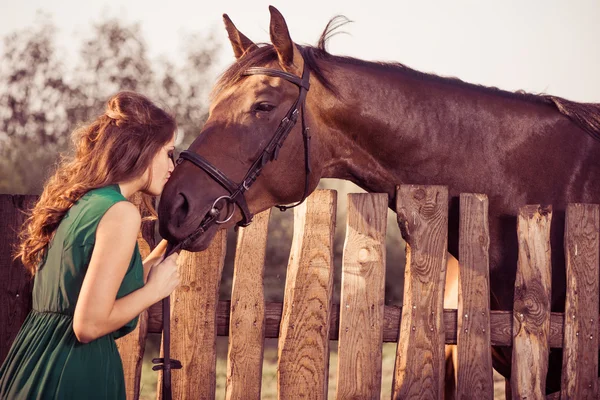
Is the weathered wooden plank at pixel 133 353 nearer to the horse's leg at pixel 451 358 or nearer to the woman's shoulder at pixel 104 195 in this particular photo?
the woman's shoulder at pixel 104 195

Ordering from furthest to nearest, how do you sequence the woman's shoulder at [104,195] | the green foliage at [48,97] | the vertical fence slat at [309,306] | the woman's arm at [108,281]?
the green foliage at [48,97]
the vertical fence slat at [309,306]
the woman's shoulder at [104,195]
the woman's arm at [108,281]

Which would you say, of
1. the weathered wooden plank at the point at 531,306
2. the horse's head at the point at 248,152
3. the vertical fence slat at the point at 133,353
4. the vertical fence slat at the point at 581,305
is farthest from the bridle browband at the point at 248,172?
the vertical fence slat at the point at 581,305

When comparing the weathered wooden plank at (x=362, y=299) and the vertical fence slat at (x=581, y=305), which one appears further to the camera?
the vertical fence slat at (x=581, y=305)

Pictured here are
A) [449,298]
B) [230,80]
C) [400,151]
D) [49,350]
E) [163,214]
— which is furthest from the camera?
[449,298]

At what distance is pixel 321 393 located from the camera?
324 cm

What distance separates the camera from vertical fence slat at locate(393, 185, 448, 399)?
3.26 m

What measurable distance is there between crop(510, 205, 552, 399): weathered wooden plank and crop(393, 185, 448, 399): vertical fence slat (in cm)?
42

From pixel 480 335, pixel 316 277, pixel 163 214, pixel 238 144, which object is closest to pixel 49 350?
pixel 163 214

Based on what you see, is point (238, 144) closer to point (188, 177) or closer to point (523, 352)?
point (188, 177)

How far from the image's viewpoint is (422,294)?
130 inches

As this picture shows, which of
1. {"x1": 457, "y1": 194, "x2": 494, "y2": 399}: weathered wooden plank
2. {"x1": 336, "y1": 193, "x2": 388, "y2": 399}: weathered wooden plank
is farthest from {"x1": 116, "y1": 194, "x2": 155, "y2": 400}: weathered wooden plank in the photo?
{"x1": 457, "y1": 194, "x2": 494, "y2": 399}: weathered wooden plank

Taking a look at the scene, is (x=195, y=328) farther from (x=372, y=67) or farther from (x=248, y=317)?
(x=372, y=67)

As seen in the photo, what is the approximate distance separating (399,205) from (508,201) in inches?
26.8

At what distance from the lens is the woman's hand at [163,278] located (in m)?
2.28
